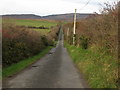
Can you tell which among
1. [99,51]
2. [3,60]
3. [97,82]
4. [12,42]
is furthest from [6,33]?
[97,82]

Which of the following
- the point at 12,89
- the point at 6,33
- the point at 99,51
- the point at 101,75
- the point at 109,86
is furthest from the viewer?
the point at 6,33

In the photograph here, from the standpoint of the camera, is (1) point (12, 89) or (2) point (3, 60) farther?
(2) point (3, 60)

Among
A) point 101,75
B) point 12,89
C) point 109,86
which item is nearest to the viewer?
point 109,86

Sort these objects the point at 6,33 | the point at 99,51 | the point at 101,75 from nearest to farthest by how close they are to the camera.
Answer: the point at 101,75 → the point at 99,51 → the point at 6,33

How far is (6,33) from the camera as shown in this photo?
1817 cm

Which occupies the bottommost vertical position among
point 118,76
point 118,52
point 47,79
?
point 47,79

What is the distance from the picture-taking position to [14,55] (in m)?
18.8

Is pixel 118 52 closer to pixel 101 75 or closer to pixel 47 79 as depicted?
pixel 101 75

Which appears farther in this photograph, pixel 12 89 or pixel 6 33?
pixel 6 33

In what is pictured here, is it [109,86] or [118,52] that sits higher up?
[118,52]

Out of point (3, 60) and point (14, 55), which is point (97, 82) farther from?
point (14, 55)

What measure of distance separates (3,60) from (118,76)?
9.49m

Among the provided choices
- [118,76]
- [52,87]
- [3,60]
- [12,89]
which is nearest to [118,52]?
[118,76]

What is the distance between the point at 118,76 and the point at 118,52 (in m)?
1.20
